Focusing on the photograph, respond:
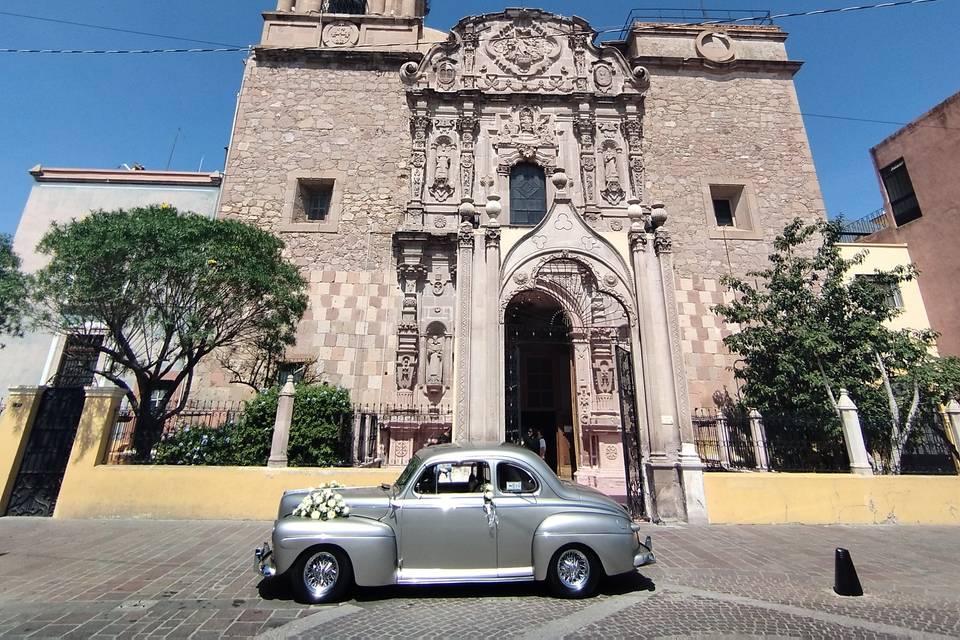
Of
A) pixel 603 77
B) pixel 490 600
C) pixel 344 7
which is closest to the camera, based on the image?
pixel 490 600

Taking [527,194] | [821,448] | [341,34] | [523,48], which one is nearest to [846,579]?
[821,448]

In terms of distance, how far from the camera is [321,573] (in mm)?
4082

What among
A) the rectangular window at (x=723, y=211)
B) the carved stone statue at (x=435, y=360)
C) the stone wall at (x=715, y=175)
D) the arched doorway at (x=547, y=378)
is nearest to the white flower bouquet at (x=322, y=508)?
the carved stone statue at (x=435, y=360)

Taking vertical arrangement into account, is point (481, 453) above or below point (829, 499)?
above

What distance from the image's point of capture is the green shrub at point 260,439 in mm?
8602

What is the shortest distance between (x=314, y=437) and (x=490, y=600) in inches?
241

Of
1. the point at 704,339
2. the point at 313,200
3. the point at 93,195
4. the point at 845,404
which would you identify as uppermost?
the point at 313,200

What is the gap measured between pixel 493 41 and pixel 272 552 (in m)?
16.6

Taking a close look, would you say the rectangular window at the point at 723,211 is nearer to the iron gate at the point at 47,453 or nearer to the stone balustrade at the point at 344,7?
the stone balustrade at the point at 344,7

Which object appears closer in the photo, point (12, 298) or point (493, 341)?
point (493, 341)

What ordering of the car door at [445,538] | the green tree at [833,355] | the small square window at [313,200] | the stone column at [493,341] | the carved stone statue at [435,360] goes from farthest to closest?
the small square window at [313,200] < the carved stone statue at [435,360] < the green tree at [833,355] < the stone column at [493,341] < the car door at [445,538]

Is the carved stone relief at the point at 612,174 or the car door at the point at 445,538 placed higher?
the carved stone relief at the point at 612,174

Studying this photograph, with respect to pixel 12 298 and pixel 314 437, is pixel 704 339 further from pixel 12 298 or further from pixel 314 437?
pixel 12 298

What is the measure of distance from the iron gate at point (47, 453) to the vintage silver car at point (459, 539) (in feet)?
21.5
